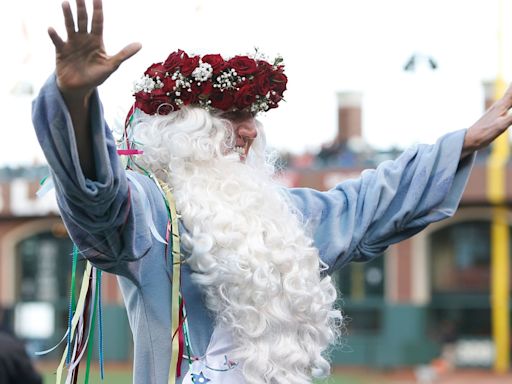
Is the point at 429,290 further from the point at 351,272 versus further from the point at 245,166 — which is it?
the point at 245,166

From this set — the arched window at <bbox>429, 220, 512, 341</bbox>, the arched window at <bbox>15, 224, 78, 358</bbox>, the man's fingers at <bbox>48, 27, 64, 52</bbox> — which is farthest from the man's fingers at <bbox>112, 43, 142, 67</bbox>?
the arched window at <bbox>15, 224, 78, 358</bbox>

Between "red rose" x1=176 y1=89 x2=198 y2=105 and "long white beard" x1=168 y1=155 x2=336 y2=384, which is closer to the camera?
"long white beard" x1=168 y1=155 x2=336 y2=384

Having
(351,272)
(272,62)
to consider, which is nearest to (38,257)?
(351,272)

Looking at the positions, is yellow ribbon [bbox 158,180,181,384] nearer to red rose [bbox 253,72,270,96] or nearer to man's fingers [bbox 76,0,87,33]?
red rose [bbox 253,72,270,96]

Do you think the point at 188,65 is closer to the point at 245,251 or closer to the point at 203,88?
the point at 203,88

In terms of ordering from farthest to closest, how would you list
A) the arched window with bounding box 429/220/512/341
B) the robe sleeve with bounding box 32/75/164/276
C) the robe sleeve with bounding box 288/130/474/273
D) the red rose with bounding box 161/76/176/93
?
the arched window with bounding box 429/220/512/341, the robe sleeve with bounding box 288/130/474/273, the red rose with bounding box 161/76/176/93, the robe sleeve with bounding box 32/75/164/276

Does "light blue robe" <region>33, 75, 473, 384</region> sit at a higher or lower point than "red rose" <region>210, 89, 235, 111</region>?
lower

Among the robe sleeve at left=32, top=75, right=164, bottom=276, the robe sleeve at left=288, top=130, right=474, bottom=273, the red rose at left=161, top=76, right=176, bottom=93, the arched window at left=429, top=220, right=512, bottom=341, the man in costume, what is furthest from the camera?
→ the arched window at left=429, top=220, right=512, bottom=341

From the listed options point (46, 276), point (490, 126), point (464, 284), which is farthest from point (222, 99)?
point (46, 276)

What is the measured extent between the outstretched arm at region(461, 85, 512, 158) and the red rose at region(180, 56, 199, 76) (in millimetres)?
722

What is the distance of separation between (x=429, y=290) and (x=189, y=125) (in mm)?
19127

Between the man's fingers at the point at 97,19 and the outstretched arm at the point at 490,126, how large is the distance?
3.83 feet

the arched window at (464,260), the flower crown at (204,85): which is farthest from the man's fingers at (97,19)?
the arched window at (464,260)

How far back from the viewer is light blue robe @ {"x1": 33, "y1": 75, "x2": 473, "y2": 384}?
2342mm
